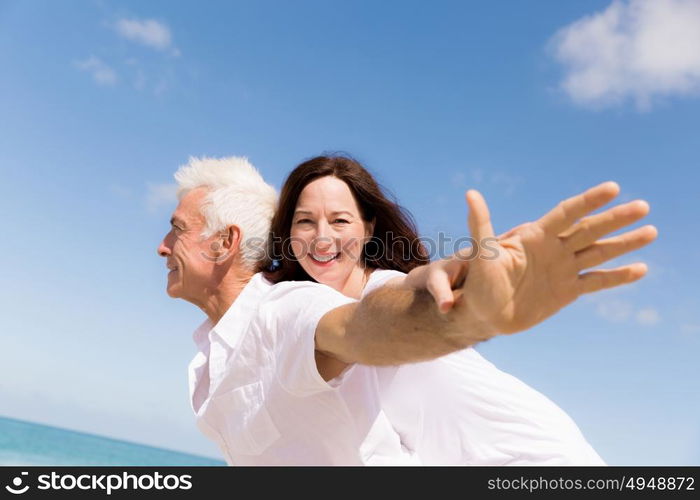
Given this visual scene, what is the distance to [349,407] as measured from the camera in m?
3.16

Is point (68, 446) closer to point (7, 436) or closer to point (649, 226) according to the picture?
point (7, 436)

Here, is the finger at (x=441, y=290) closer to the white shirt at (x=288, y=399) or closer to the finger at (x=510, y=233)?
the finger at (x=510, y=233)

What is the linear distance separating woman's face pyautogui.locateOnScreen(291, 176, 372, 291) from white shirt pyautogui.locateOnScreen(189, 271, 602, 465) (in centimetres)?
37

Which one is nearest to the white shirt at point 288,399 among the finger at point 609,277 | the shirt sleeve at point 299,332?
the shirt sleeve at point 299,332

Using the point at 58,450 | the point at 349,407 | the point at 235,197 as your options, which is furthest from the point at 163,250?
the point at 58,450

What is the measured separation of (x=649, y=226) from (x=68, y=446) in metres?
37.1

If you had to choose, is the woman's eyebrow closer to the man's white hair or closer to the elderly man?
the elderly man

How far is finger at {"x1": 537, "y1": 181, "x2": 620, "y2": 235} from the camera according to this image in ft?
6.23

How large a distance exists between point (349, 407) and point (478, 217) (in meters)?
1.45

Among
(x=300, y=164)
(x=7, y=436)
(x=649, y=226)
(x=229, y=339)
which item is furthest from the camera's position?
(x=7, y=436)

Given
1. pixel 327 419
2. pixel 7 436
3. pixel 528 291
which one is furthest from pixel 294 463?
pixel 7 436

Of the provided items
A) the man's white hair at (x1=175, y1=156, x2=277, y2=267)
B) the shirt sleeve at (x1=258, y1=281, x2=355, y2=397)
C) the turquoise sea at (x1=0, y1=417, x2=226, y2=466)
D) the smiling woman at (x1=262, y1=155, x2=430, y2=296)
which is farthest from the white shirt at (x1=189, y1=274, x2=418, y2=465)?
the turquoise sea at (x1=0, y1=417, x2=226, y2=466)

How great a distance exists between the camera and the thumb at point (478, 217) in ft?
6.56

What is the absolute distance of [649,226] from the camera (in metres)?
1.93
